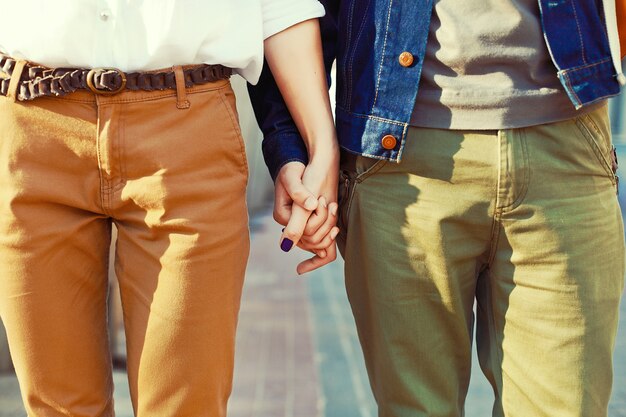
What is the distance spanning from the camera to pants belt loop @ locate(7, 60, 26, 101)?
66.0 inches

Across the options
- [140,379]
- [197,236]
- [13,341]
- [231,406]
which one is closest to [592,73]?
[197,236]

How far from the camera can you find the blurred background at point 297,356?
3.68m

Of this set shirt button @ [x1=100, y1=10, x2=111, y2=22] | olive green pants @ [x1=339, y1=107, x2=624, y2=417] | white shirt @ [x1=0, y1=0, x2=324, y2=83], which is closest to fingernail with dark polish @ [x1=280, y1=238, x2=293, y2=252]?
olive green pants @ [x1=339, y1=107, x2=624, y2=417]

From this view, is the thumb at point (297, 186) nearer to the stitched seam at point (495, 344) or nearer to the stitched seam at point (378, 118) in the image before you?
the stitched seam at point (378, 118)

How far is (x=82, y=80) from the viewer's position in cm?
165

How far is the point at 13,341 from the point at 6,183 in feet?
0.97

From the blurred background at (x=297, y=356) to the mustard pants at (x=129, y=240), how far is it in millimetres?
880

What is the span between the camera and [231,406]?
3.74 m

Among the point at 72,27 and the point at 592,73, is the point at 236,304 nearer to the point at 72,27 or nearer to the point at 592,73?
the point at 72,27

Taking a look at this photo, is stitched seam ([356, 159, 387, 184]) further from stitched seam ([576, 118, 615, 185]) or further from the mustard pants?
stitched seam ([576, 118, 615, 185])

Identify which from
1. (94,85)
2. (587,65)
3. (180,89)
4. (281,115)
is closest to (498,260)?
(587,65)

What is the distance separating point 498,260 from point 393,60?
438 millimetres

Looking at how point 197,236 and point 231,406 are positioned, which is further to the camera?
point 231,406

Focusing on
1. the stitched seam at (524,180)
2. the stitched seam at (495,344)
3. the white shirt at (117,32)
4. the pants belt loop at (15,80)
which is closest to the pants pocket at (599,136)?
the stitched seam at (524,180)
